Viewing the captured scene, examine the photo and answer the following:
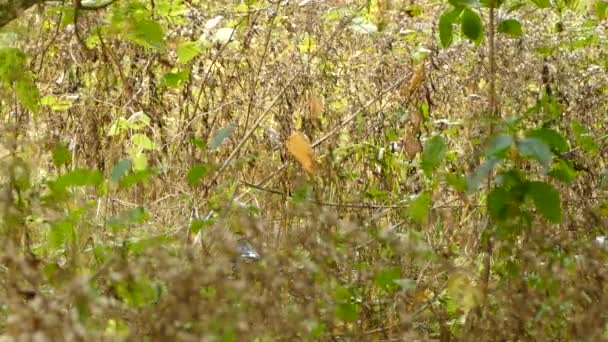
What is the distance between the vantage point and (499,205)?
3047 mm

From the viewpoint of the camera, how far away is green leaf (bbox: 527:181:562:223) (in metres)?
2.92

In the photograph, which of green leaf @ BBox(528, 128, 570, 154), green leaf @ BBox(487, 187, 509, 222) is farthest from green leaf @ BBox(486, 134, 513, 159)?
green leaf @ BBox(487, 187, 509, 222)

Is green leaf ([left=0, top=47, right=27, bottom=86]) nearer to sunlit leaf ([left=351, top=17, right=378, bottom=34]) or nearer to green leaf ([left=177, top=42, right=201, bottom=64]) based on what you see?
green leaf ([left=177, top=42, right=201, bottom=64])

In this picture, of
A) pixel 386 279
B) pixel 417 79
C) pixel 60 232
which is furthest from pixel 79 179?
pixel 417 79

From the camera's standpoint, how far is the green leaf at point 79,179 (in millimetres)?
2869

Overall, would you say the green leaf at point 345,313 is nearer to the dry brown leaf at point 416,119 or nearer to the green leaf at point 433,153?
the green leaf at point 433,153

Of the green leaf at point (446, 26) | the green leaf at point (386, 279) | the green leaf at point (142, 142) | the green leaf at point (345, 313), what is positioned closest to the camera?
the green leaf at point (345, 313)

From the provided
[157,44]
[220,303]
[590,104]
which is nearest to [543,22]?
[590,104]

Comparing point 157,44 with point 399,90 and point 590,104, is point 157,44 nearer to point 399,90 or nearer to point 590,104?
point 399,90

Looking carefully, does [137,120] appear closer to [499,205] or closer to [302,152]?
[302,152]

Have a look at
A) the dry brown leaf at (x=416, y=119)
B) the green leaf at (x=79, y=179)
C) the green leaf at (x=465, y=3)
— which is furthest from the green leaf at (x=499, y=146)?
the dry brown leaf at (x=416, y=119)

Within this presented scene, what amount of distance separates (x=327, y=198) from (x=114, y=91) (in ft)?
5.54

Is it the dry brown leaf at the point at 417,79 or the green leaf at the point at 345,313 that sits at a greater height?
the dry brown leaf at the point at 417,79

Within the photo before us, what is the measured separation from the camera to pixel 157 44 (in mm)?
3557
